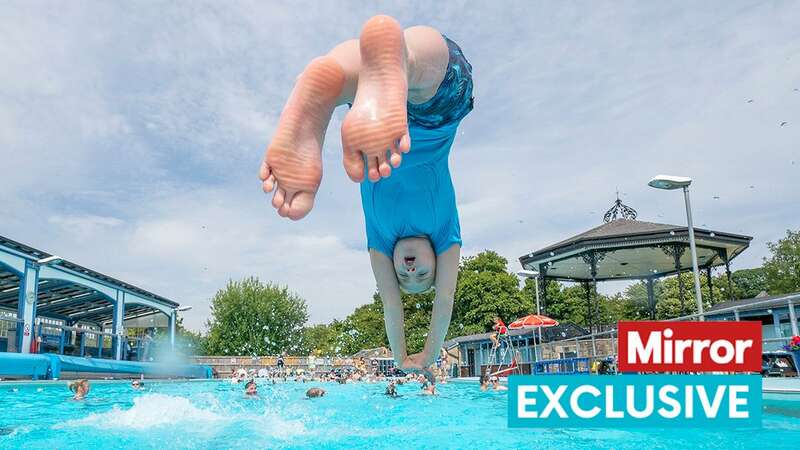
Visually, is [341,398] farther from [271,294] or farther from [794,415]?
[271,294]

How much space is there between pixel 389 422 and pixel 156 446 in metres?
4.64

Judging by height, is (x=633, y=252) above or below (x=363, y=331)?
above

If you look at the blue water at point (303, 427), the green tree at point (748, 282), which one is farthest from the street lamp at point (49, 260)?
the green tree at point (748, 282)

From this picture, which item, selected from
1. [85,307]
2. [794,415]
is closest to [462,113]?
[794,415]

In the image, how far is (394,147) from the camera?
2.38 meters

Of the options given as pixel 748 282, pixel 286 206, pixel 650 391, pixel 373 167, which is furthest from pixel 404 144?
pixel 748 282

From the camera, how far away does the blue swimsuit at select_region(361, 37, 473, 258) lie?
3576mm

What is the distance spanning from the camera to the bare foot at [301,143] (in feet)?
8.21

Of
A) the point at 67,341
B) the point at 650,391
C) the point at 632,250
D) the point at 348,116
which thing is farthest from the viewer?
the point at 67,341

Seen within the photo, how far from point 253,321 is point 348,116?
125 feet

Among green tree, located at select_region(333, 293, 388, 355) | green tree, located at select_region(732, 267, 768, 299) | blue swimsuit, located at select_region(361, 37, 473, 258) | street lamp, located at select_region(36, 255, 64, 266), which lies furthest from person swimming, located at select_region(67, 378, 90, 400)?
green tree, located at select_region(732, 267, 768, 299)

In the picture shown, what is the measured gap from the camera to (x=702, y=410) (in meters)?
4.65

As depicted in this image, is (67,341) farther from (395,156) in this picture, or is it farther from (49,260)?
(395,156)

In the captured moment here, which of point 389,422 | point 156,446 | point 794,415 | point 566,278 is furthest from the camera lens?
point 566,278
